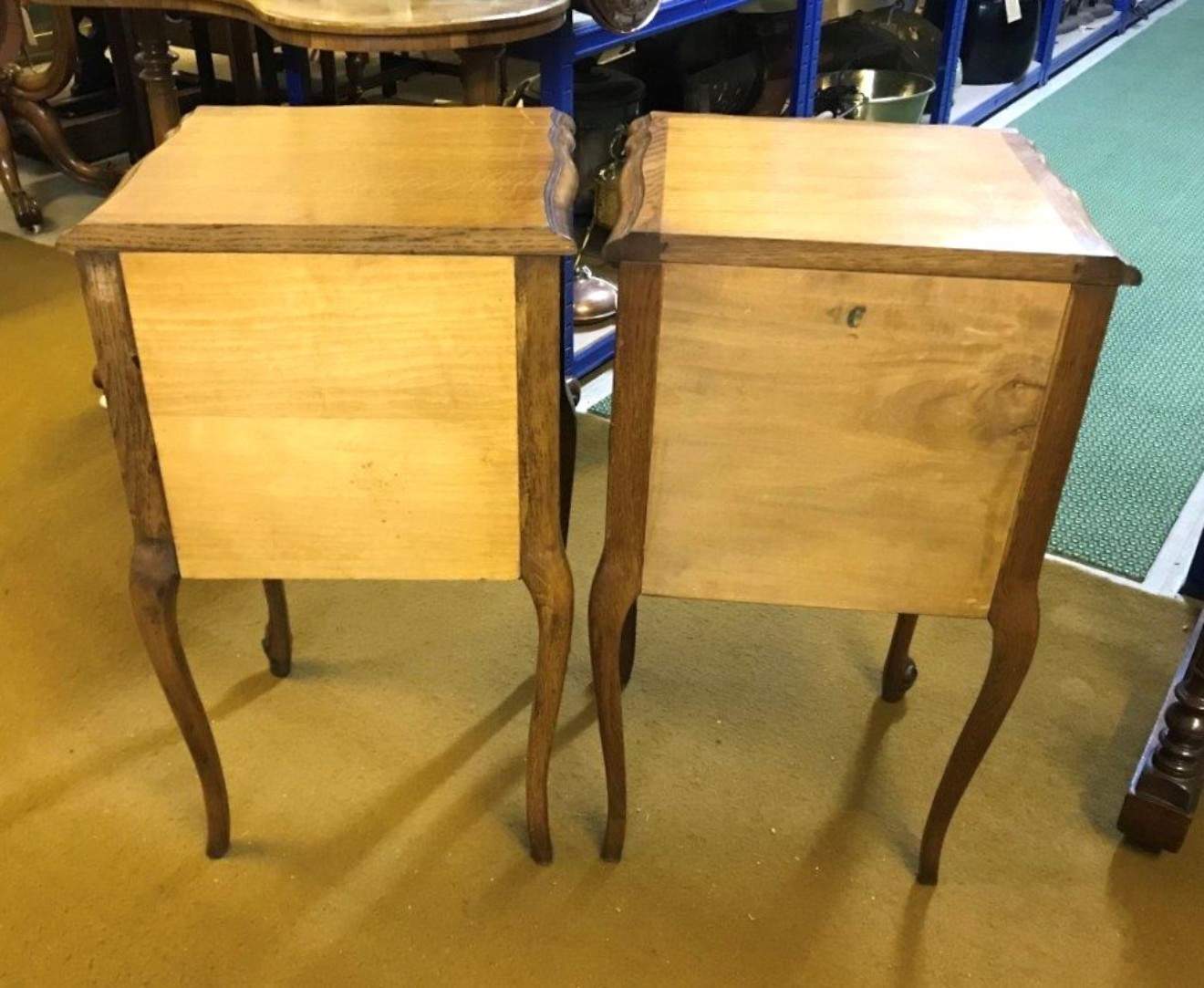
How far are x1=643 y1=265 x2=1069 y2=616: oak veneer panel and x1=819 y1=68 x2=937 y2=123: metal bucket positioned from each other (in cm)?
197

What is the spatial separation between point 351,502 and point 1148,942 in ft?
2.87

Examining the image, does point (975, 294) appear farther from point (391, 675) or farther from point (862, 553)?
point (391, 675)

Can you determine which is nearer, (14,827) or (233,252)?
(233,252)

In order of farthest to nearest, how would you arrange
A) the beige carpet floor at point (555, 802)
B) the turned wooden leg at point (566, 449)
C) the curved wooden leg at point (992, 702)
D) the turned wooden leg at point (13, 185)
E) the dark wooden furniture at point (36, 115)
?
the turned wooden leg at point (13, 185)
the dark wooden furniture at point (36, 115)
the turned wooden leg at point (566, 449)
the beige carpet floor at point (555, 802)
the curved wooden leg at point (992, 702)

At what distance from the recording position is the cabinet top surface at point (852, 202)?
2.68 ft

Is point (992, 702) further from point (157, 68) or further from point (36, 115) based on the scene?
point (36, 115)

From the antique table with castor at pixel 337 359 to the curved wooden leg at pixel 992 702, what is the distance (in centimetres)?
37

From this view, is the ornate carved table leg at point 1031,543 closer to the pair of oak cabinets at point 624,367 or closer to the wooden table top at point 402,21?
the pair of oak cabinets at point 624,367

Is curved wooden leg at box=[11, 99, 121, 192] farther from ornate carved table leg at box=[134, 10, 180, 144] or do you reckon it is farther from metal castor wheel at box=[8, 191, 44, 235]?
ornate carved table leg at box=[134, 10, 180, 144]

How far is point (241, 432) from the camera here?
90cm

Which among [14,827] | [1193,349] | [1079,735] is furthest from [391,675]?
[1193,349]

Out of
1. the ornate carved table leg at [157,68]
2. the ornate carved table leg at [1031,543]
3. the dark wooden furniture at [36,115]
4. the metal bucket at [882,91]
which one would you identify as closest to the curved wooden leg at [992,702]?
the ornate carved table leg at [1031,543]

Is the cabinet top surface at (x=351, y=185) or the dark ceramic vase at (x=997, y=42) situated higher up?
the cabinet top surface at (x=351, y=185)

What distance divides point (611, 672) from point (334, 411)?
0.35 meters
